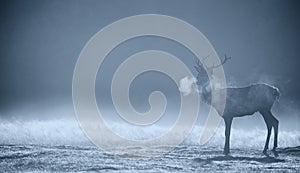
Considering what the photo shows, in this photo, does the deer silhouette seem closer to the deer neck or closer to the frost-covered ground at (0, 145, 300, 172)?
the deer neck

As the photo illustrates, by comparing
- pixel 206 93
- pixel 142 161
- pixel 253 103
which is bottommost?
pixel 142 161

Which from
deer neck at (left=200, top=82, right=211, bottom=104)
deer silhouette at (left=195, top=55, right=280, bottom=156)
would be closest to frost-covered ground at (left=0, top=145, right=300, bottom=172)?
deer silhouette at (left=195, top=55, right=280, bottom=156)

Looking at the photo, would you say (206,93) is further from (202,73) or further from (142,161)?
(142,161)

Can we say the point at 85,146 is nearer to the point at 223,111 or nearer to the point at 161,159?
the point at 161,159

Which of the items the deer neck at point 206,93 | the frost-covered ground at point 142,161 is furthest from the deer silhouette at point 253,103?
the frost-covered ground at point 142,161

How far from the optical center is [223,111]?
18.2 meters

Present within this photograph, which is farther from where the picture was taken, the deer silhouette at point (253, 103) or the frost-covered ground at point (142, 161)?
the deer silhouette at point (253, 103)

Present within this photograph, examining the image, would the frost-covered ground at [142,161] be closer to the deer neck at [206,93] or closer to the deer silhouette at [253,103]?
the deer silhouette at [253,103]

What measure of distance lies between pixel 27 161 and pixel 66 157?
1466 millimetres

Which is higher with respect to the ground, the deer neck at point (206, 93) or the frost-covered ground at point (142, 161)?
the deer neck at point (206, 93)

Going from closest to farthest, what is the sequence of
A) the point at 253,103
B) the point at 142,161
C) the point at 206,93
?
1. the point at 142,161
2. the point at 253,103
3. the point at 206,93

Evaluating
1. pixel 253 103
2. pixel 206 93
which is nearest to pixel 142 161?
pixel 206 93

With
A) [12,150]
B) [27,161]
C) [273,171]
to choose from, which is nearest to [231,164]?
[273,171]

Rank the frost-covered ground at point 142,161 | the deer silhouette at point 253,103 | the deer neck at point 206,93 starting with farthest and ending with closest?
1. the deer neck at point 206,93
2. the deer silhouette at point 253,103
3. the frost-covered ground at point 142,161
